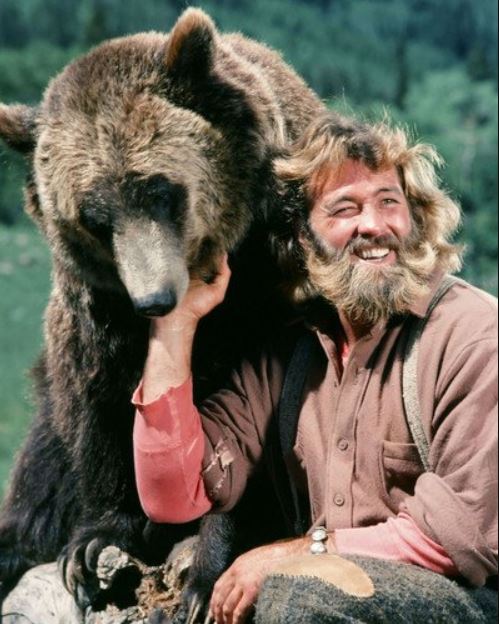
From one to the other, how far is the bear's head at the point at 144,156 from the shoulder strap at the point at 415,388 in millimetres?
778

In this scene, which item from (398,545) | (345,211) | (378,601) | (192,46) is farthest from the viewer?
(192,46)

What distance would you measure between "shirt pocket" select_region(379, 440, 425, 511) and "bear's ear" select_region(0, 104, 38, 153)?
183 centimetres

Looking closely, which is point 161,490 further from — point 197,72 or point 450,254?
point 197,72

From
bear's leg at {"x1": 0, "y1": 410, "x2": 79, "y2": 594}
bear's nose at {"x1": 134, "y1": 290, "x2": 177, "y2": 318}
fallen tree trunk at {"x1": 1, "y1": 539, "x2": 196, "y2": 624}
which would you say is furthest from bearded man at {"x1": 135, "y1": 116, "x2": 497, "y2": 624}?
bear's leg at {"x1": 0, "y1": 410, "x2": 79, "y2": 594}

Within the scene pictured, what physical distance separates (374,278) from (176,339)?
69 centimetres

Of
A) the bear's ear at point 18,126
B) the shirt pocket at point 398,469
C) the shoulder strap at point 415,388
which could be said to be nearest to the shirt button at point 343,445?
the shirt pocket at point 398,469

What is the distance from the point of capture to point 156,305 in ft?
12.5

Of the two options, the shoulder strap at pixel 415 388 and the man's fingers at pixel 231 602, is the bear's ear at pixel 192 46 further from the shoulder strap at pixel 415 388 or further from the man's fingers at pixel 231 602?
the man's fingers at pixel 231 602

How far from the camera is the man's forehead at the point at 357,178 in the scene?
4039 mm

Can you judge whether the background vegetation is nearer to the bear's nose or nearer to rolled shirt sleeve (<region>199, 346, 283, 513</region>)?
rolled shirt sleeve (<region>199, 346, 283, 513</region>)

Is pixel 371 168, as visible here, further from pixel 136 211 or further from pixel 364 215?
pixel 136 211

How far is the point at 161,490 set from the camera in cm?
392

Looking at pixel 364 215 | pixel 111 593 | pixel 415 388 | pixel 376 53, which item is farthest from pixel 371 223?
pixel 376 53

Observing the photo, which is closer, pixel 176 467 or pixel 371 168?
pixel 176 467
